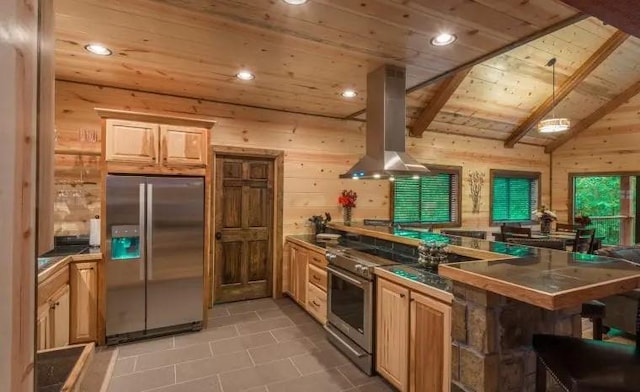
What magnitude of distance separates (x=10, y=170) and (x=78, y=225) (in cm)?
392

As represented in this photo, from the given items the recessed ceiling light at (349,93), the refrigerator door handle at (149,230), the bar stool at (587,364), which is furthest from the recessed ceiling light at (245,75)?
the bar stool at (587,364)

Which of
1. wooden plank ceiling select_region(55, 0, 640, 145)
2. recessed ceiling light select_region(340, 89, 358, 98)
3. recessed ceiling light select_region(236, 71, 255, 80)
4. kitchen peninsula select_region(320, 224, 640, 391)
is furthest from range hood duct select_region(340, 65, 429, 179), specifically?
kitchen peninsula select_region(320, 224, 640, 391)

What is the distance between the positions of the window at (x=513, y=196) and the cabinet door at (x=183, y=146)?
18.1ft

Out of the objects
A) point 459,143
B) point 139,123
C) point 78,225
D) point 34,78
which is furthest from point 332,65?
point 459,143

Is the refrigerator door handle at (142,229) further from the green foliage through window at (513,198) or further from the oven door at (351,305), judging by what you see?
the green foliage through window at (513,198)

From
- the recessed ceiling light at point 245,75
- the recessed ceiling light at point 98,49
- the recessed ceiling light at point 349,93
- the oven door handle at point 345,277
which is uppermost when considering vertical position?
the recessed ceiling light at point 349,93

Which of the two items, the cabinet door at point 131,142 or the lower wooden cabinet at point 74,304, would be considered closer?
the lower wooden cabinet at point 74,304

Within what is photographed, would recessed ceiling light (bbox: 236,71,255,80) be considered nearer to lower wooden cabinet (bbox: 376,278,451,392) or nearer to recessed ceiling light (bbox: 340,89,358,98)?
recessed ceiling light (bbox: 340,89,358,98)

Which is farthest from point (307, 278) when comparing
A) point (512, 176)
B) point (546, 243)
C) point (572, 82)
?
point (512, 176)

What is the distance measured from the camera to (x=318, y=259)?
3721 millimetres

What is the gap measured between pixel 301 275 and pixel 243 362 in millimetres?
1421

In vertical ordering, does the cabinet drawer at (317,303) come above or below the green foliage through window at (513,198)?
below

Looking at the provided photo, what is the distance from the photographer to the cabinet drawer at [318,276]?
11.6ft

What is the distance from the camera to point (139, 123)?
10.8ft
